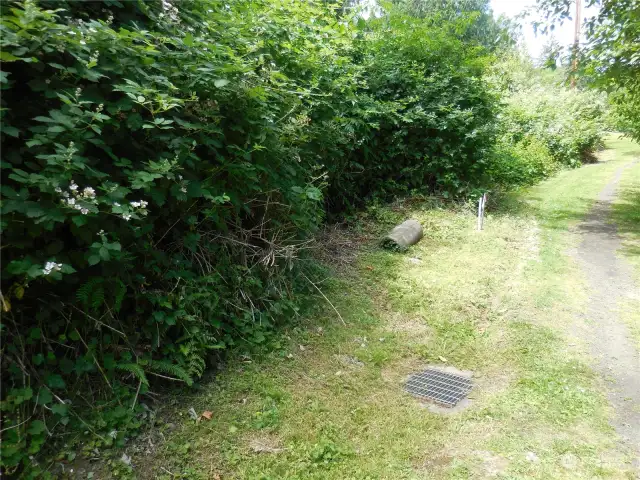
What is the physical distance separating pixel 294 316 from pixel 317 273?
3.09ft

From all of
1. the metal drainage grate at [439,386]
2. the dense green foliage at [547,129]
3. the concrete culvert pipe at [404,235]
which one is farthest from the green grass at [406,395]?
the dense green foliage at [547,129]

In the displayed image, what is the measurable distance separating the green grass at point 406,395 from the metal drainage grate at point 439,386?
0.38ft

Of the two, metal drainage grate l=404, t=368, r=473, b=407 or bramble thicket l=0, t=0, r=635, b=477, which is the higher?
bramble thicket l=0, t=0, r=635, b=477

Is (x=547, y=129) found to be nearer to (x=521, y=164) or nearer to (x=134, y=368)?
(x=521, y=164)

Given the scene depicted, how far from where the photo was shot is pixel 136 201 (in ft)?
10.5

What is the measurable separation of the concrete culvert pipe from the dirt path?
8.49 feet

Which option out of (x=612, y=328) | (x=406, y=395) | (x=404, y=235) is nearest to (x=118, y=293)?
(x=406, y=395)

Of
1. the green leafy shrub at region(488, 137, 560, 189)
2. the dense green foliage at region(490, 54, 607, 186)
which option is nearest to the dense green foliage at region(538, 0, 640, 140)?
the green leafy shrub at region(488, 137, 560, 189)

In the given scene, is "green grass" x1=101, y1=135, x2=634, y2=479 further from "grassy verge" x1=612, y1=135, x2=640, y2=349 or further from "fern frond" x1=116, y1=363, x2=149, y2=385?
"grassy verge" x1=612, y1=135, x2=640, y2=349

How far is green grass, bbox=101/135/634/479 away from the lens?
10.4 feet

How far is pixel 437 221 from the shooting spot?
8.86 m

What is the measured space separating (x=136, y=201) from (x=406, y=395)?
2.67 metres

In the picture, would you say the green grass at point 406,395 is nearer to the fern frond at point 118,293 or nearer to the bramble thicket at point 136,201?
the bramble thicket at point 136,201

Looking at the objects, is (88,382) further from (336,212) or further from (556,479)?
(336,212)
